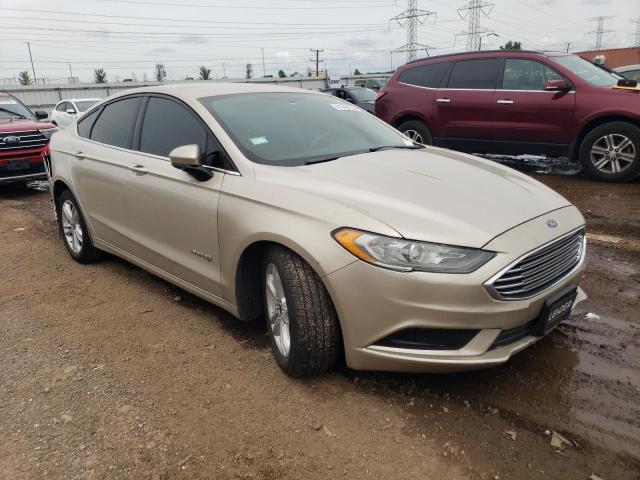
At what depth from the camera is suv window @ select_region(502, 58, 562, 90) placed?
7.45 metres

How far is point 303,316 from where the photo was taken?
261 centimetres

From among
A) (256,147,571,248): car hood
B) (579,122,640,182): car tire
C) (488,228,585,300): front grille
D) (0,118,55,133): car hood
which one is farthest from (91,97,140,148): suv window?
(579,122,640,182): car tire

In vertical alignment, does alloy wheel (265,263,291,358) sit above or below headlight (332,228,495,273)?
below

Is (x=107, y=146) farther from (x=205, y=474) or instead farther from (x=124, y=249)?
(x=205, y=474)

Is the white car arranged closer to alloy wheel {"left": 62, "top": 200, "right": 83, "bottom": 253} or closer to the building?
alloy wheel {"left": 62, "top": 200, "right": 83, "bottom": 253}

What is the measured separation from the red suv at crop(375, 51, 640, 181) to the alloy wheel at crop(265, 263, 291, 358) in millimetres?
5874

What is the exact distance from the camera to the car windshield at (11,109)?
386 inches

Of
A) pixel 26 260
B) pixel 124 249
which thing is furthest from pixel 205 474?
pixel 26 260

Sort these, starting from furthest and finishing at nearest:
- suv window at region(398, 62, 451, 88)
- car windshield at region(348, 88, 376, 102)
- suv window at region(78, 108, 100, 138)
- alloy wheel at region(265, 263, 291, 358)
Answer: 1. car windshield at region(348, 88, 376, 102)
2. suv window at region(398, 62, 451, 88)
3. suv window at region(78, 108, 100, 138)
4. alloy wheel at region(265, 263, 291, 358)

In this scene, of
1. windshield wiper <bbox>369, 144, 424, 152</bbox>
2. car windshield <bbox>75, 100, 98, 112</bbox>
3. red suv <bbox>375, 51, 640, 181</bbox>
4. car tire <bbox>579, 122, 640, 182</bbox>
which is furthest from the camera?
car windshield <bbox>75, 100, 98, 112</bbox>

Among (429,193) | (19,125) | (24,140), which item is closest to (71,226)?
(429,193)

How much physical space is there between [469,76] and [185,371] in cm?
681

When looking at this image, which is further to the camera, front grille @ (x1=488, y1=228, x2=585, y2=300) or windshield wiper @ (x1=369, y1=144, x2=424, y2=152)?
windshield wiper @ (x1=369, y1=144, x2=424, y2=152)

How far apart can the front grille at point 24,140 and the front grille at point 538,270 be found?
861 cm
